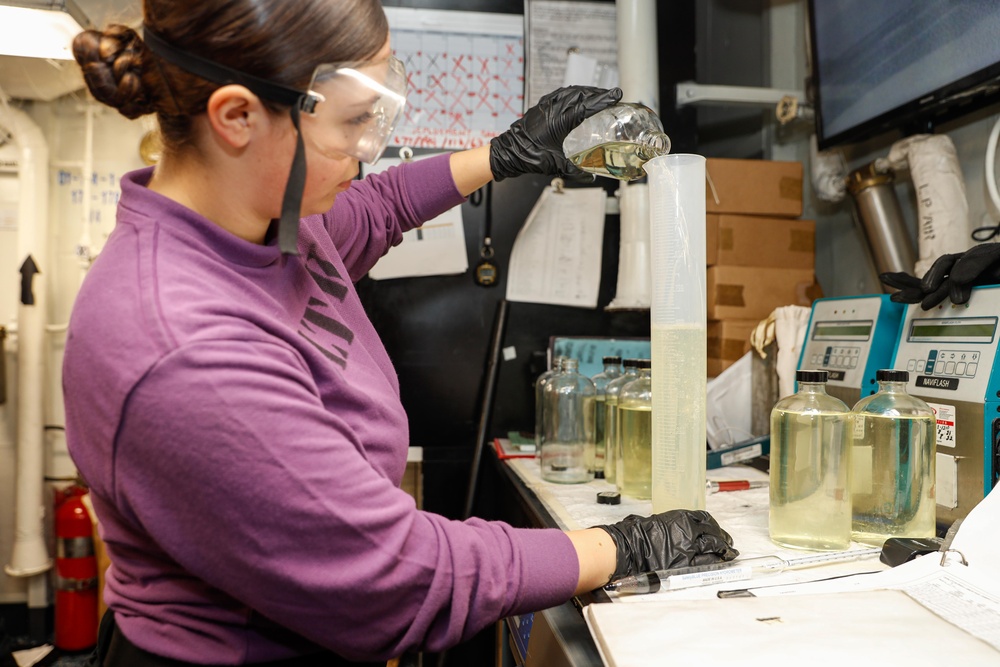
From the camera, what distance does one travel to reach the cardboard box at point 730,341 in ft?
7.38

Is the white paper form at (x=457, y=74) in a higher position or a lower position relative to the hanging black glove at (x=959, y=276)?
higher

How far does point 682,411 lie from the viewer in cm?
121

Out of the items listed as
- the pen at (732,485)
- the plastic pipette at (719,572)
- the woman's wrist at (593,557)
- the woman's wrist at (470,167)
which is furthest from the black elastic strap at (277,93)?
the pen at (732,485)

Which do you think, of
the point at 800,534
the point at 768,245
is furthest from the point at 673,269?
the point at 768,245


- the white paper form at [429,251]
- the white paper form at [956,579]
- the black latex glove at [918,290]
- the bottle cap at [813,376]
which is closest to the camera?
the white paper form at [956,579]

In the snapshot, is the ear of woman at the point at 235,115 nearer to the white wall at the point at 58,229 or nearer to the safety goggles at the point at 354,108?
the safety goggles at the point at 354,108

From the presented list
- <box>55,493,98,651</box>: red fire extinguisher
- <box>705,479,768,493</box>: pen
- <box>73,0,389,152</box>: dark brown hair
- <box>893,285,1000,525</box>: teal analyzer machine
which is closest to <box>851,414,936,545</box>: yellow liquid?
<box>893,285,1000,525</box>: teal analyzer machine

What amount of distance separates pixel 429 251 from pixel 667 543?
1.73 meters

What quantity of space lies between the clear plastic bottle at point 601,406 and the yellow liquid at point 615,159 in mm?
563

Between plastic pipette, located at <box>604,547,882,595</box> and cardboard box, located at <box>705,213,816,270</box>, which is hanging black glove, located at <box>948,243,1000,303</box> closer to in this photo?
plastic pipette, located at <box>604,547,882,595</box>

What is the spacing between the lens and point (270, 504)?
670 mm

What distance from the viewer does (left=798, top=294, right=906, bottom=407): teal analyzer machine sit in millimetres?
1576

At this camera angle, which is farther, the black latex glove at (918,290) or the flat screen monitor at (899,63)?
the flat screen monitor at (899,63)

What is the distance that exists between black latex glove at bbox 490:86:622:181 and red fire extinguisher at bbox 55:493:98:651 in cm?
235
